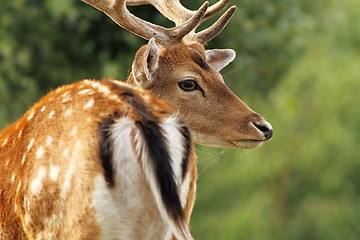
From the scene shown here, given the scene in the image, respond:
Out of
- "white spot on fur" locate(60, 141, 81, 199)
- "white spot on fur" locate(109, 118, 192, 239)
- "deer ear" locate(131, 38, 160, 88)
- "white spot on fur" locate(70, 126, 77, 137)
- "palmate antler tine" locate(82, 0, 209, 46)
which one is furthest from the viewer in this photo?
"palmate antler tine" locate(82, 0, 209, 46)

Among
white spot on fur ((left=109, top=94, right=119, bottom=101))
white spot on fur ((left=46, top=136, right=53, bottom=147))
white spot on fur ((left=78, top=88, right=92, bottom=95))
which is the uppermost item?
white spot on fur ((left=109, top=94, right=119, bottom=101))

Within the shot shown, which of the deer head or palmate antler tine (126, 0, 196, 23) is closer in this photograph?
the deer head

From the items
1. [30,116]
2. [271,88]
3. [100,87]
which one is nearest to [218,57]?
[30,116]

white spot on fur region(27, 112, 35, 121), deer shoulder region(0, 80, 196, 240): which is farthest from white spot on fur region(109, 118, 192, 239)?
white spot on fur region(27, 112, 35, 121)

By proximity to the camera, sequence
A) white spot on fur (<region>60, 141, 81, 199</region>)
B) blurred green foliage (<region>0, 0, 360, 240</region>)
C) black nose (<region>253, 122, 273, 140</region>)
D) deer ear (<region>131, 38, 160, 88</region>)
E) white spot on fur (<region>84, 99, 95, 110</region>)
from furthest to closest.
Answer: blurred green foliage (<region>0, 0, 360, 240</region>), black nose (<region>253, 122, 273, 140</region>), deer ear (<region>131, 38, 160, 88</region>), white spot on fur (<region>84, 99, 95, 110</region>), white spot on fur (<region>60, 141, 81, 199</region>)

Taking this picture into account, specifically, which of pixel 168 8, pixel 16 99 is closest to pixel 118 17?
pixel 168 8

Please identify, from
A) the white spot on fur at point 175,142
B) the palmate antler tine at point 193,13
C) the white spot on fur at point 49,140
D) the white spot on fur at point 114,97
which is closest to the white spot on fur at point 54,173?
the white spot on fur at point 49,140

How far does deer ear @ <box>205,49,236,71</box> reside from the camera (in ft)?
28.9

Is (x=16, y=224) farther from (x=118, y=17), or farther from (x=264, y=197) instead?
(x=264, y=197)

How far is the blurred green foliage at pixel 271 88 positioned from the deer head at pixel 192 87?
866cm

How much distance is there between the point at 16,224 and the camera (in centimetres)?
602

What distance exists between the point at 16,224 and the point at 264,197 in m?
18.9

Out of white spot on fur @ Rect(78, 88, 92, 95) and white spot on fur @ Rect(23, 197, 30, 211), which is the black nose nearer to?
white spot on fur @ Rect(78, 88, 92, 95)

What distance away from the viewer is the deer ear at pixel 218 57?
8.81 m
